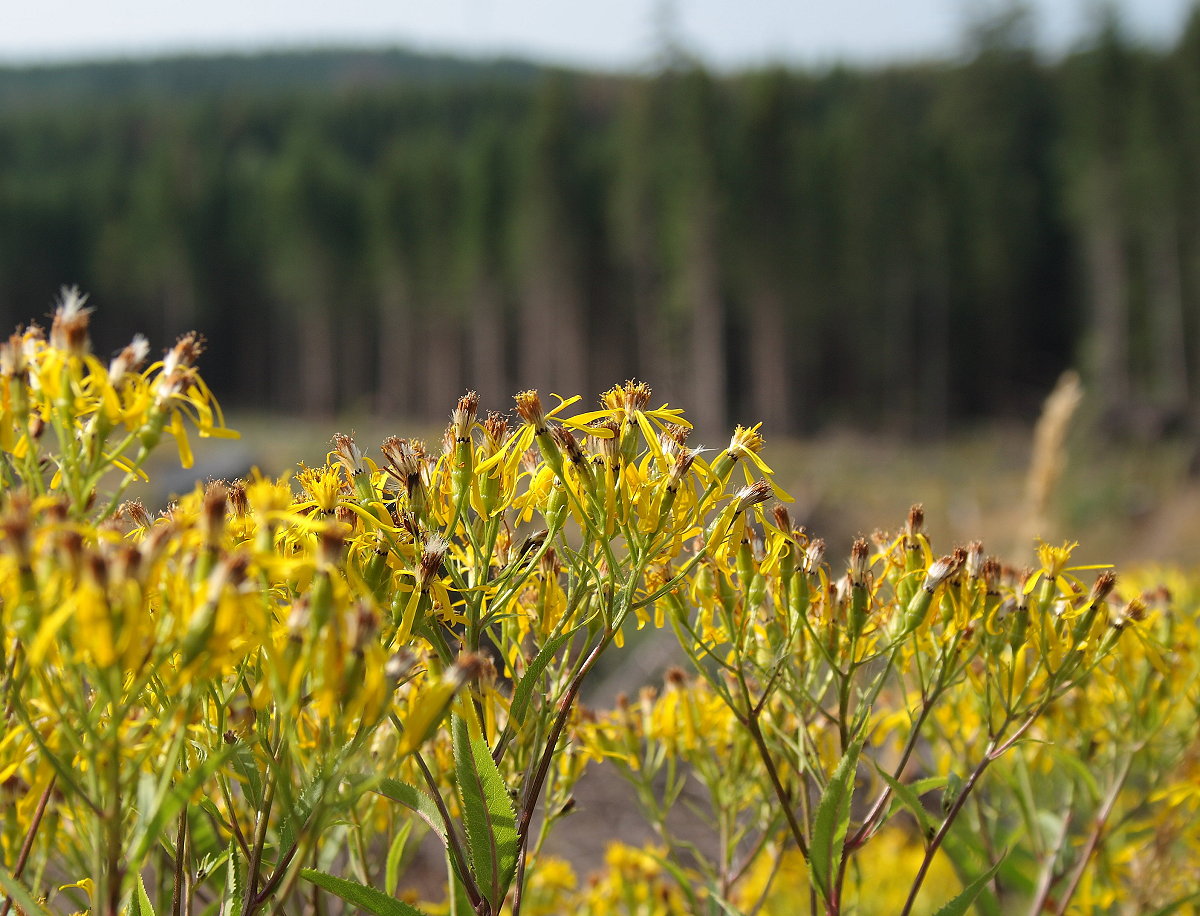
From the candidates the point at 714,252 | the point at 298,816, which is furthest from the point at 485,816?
the point at 714,252

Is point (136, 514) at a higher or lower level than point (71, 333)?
lower

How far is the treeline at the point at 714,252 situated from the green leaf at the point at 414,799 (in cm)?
2759

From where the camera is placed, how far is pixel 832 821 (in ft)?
3.98

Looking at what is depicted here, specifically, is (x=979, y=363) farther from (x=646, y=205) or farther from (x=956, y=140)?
(x=646, y=205)

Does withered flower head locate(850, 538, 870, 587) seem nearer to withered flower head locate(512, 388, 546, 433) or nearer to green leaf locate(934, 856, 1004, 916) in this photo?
green leaf locate(934, 856, 1004, 916)

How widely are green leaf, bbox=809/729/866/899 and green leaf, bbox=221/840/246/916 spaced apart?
0.69 metres

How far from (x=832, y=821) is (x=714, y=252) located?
31964 mm

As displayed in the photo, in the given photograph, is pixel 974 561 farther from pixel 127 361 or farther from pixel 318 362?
pixel 318 362

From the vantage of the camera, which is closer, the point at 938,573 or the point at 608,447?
the point at 608,447

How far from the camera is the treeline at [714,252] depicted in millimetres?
32031

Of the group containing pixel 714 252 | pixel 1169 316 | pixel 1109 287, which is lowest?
pixel 1169 316

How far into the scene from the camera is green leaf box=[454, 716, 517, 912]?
1.13 m

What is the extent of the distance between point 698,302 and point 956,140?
54.1 ft

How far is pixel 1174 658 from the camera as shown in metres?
1.89
